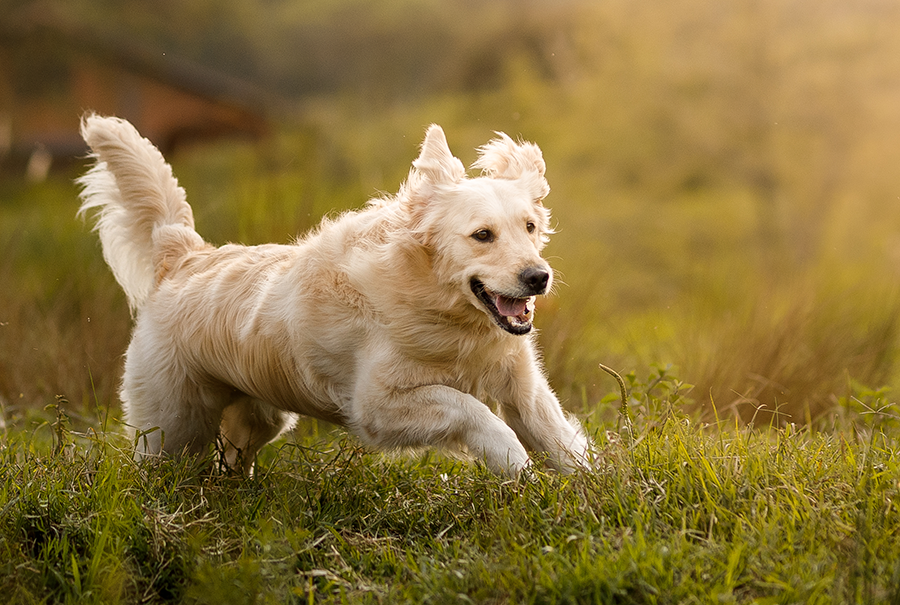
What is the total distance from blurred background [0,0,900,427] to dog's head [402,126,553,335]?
6.92ft

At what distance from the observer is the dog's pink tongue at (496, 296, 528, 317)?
3592 mm

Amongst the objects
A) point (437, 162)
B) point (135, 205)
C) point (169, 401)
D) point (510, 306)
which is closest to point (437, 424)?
point (510, 306)

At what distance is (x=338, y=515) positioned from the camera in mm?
3664

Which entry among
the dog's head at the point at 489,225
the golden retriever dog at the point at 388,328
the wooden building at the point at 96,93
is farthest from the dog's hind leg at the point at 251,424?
the wooden building at the point at 96,93

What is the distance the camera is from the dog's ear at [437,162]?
153 inches

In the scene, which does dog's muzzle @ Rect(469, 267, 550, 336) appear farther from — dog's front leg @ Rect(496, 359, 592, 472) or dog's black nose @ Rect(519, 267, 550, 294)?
dog's front leg @ Rect(496, 359, 592, 472)

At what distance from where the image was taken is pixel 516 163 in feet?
13.3

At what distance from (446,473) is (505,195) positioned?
141cm

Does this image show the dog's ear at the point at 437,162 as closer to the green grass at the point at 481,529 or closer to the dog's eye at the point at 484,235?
the dog's eye at the point at 484,235

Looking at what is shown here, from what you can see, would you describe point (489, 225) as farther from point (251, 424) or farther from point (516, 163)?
point (251, 424)

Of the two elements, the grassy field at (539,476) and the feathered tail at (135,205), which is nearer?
the grassy field at (539,476)

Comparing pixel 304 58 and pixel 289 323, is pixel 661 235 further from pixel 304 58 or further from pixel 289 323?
pixel 304 58

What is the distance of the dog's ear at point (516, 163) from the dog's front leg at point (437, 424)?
109 centimetres

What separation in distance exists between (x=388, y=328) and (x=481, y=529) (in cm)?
→ 103
